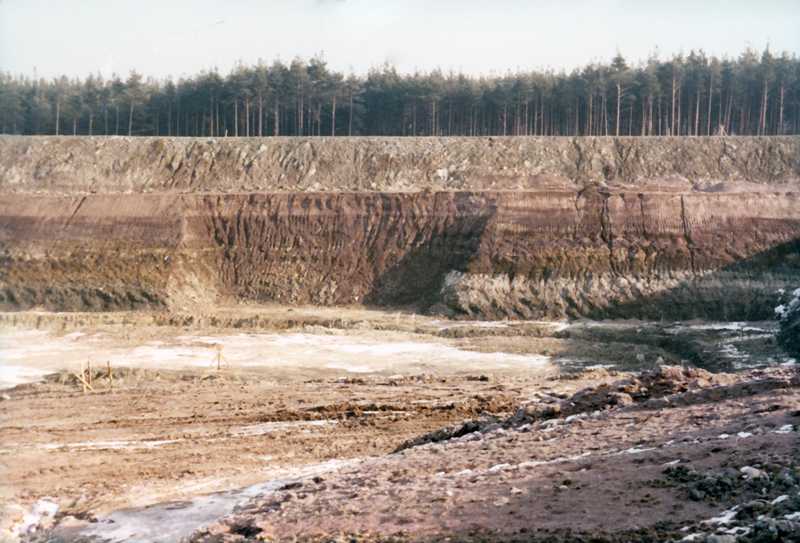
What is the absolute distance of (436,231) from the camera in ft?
114

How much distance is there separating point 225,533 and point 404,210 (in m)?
28.6

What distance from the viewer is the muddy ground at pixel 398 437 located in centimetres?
730

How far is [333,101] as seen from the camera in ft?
177

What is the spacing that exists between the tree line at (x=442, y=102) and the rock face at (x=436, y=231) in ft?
38.3

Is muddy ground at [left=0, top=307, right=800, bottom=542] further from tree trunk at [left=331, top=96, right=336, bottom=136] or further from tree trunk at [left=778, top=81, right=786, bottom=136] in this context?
tree trunk at [left=778, top=81, right=786, bottom=136]

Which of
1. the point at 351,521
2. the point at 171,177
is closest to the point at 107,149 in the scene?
the point at 171,177

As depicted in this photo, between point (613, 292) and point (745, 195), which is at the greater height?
point (745, 195)

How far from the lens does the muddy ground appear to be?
730 cm

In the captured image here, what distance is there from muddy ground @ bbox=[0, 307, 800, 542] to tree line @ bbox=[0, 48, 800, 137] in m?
30.7

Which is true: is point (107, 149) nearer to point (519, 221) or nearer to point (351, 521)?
point (519, 221)

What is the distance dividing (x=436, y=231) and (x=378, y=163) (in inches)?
338

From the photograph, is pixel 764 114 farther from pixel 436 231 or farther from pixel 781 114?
pixel 436 231

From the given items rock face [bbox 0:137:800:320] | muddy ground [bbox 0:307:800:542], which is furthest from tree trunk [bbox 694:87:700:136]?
muddy ground [bbox 0:307:800:542]

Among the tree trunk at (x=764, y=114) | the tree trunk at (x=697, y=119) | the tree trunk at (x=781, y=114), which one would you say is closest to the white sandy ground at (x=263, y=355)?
the tree trunk at (x=697, y=119)
